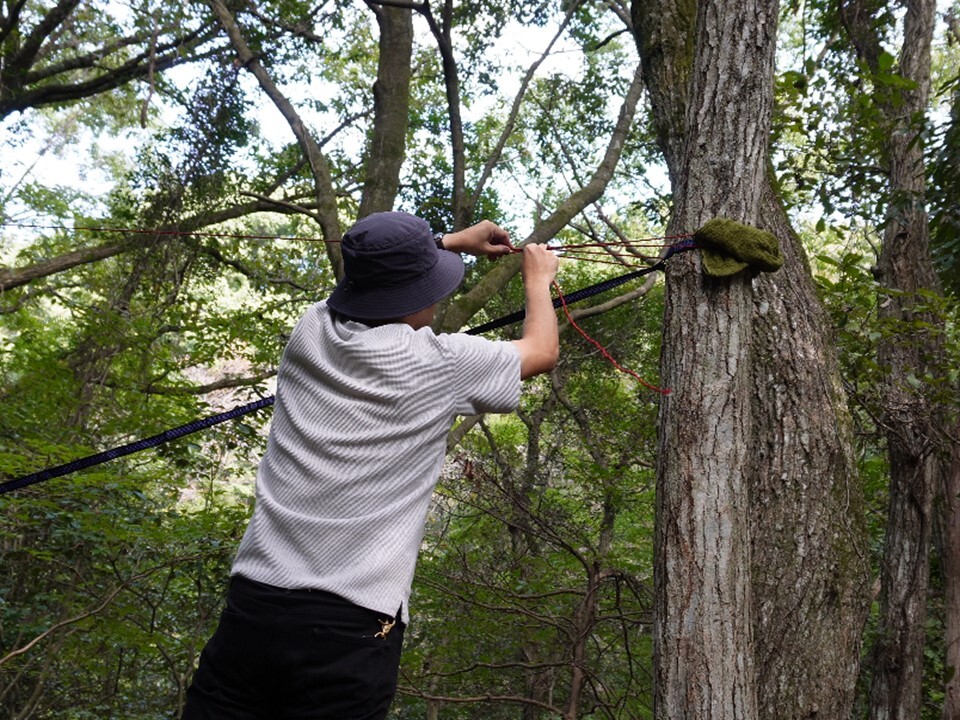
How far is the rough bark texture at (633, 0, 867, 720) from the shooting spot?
2.03 meters

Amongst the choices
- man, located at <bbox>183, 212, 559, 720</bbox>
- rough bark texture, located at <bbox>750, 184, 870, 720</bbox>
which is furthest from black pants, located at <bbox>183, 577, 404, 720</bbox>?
rough bark texture, located at <bbox>750, 184, 870, 720</bbox>

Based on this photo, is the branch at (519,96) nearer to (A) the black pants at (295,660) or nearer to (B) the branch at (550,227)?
(B) the branch at (550,227)

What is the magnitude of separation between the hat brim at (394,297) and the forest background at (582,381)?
508 millimetres

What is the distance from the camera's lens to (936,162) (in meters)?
4.96

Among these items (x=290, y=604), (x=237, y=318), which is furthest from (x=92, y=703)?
(x=290, y=604)

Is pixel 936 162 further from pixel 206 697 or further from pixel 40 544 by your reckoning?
pixel 40 544

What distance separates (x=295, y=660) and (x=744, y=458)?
3.72ft

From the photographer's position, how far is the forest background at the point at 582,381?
221 cm

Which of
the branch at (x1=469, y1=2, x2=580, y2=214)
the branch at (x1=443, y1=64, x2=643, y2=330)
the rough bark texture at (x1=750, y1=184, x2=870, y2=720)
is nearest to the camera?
the rough bark texture at (x1=750, y1=184, x2=870, y2=720)

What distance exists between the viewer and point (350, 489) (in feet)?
4.67

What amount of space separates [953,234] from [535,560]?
135 inches

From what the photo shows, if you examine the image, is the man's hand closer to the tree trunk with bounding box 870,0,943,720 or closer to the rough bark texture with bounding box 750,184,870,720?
the rough bark texture with bounding box 750,184,870,720

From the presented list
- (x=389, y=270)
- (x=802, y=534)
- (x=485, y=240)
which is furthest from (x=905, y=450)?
(x=389, y=270)

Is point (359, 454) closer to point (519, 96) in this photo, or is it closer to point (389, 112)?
point (389, 112)
